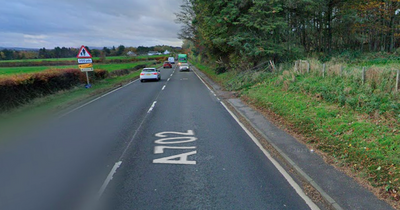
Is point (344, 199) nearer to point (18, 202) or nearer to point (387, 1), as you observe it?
point (18, 202)

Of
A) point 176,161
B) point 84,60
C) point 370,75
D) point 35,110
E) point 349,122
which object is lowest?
point 176,161

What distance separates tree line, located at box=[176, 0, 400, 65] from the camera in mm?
14891

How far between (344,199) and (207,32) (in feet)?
57.3

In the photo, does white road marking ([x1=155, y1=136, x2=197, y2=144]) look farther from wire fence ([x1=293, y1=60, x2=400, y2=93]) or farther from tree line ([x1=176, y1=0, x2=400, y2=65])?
tree line ([x1=176, y1=0, x2=400, y2=65])

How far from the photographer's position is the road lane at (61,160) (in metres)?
3.59

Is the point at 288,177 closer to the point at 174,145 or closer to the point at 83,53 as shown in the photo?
the point at 174,145

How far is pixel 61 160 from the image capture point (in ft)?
16.0

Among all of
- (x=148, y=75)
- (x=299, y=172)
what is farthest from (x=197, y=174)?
(x=148, y=75)

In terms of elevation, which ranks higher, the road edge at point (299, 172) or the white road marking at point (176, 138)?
the white road marking at point (176, 138)

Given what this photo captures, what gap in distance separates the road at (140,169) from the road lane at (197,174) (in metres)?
0.02

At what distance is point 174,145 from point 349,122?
15.1ft

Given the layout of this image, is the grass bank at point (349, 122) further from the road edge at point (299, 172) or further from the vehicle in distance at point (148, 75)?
the vehicle in distance at point (148, 75)

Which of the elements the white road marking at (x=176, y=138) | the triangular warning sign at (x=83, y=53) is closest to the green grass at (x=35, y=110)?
the triangular warning sign at (x=83, y=53)

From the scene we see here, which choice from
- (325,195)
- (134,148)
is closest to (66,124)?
(134,148)
